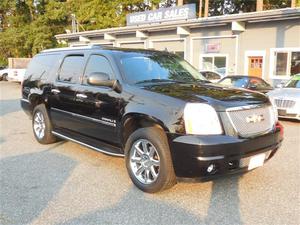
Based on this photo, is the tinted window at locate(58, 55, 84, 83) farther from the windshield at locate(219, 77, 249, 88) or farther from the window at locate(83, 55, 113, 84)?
the windshield at locate(219, 77, 249, 88)

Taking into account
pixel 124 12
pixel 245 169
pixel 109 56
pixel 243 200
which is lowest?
pixel 243 200

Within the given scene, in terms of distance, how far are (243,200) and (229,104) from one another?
3.79 feet

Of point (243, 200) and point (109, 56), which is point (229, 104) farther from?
point (109, 56)

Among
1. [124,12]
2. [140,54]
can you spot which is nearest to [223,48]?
[140,54]

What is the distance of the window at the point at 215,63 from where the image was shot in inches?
843

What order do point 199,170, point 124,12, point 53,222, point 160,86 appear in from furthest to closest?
1. point 124,12
2. point 160,86
3. point 199,170
4. point 53,222

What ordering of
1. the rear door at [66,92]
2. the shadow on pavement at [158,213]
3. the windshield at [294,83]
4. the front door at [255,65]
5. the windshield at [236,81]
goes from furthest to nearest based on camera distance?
1. the front door at [255,65]
2. the windshield at [236,81]
3. the windshield at [294,83]
4. the rear door at [66,92]
5. the shadow on pavement at [158,213]

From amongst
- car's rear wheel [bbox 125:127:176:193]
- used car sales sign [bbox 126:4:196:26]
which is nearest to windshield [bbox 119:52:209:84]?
car's rear wheel [bbox 125:127:176:193]

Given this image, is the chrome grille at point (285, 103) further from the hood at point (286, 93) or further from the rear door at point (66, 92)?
the rear door at point (66, 92)

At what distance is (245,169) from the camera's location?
4547 millimetres

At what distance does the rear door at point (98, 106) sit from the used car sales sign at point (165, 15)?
17.9 metres

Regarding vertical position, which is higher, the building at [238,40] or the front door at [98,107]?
the building at [238,40]

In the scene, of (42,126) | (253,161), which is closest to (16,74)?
(42,126)

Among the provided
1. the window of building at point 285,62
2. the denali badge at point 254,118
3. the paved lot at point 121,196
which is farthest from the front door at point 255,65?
the denali badge at point 254,118
